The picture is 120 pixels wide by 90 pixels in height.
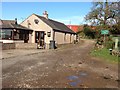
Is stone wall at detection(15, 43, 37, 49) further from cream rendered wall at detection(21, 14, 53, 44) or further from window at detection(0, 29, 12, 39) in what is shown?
cream rendered wall at detection(21, 14, 53, 44)

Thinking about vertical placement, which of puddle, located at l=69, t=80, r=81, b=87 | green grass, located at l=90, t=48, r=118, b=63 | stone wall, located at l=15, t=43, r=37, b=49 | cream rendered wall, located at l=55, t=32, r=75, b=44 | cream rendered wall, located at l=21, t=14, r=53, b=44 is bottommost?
puddle, located at l=69, t=80, r=81, b=87

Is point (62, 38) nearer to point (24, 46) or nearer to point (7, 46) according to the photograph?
point (24, 46)

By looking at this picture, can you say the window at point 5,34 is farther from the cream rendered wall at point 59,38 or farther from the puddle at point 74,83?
the puddle at point 74,83

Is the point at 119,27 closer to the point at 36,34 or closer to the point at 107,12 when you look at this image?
the point at 107,12

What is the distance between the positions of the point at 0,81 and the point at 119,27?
29.9m

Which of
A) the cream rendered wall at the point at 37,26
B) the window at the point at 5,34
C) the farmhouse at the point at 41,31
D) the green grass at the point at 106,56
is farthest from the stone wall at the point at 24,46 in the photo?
the green grass at the point at 106,56

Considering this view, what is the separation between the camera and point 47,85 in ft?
27.1

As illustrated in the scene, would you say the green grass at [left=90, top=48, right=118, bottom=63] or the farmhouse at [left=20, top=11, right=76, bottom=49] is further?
the farmhouse at [left=20, top=11, right=76, bottom=49]

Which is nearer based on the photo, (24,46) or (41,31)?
(24,46)

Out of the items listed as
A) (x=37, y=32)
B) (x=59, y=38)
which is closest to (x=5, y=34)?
(x=37, y=32)

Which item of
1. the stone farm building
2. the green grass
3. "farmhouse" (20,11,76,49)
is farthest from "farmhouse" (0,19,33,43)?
the green grass

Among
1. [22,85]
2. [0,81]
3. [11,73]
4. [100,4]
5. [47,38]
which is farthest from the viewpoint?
[100,4]

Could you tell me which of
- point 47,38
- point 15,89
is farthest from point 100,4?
point 15,89

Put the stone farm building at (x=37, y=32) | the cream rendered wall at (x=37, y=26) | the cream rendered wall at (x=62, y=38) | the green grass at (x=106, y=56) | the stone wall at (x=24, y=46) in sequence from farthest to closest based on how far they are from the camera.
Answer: the cream rendered wall at (x=62, y=38), the cream rendered wall at (x=37, y=26), the stone farm building at (x=37, y=32), the stone wall at (x=24, y=46), the green grass at (x=106, y=56)
